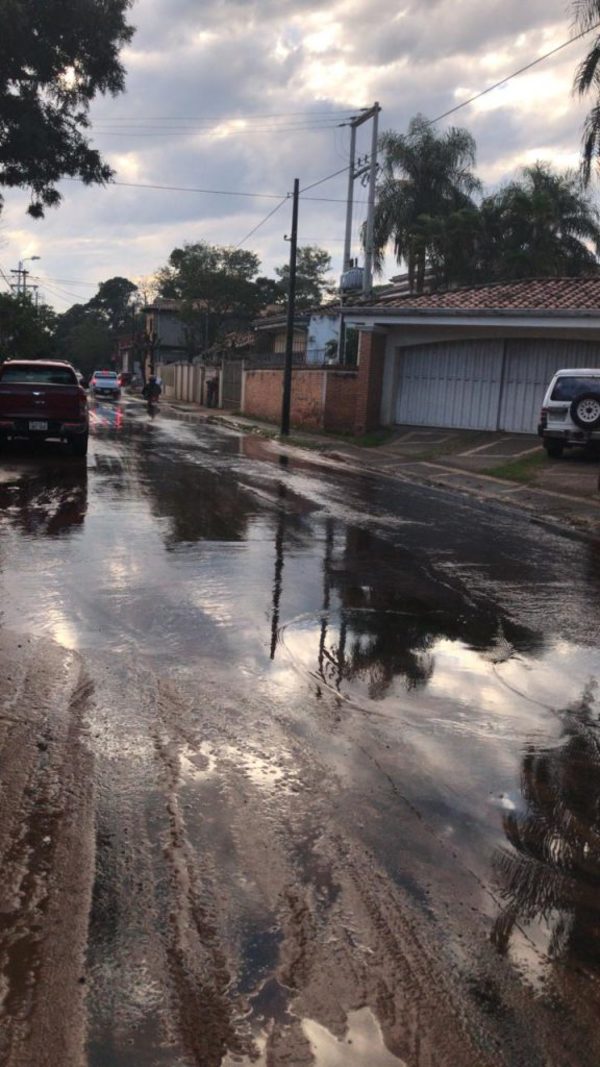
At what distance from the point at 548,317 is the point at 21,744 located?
66.7ft

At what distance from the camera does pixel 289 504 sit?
44.5ft

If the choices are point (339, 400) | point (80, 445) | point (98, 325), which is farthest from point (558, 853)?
point (98, 325)

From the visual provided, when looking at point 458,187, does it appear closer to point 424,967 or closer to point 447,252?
point 447,252

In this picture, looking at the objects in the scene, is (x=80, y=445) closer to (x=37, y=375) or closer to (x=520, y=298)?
(x=37, y=375)

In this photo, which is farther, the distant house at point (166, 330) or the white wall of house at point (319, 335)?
the distant house at point (166, 330)

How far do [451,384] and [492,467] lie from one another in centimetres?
625

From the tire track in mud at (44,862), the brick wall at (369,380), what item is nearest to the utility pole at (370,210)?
the brick wall at (369,380)

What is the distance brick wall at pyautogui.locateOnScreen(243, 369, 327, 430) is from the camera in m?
31.2

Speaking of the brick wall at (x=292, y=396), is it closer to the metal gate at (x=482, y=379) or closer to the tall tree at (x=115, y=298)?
the metal gate at (x=482, y=379)

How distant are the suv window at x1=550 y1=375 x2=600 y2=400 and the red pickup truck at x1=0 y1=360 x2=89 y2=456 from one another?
9.36 metres

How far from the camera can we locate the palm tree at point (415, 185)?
40.7m

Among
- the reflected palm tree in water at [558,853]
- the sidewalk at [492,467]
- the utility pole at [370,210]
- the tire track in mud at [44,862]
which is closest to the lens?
the tire track in mud at [44,862]

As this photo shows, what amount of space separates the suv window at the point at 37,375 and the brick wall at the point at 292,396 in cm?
1348

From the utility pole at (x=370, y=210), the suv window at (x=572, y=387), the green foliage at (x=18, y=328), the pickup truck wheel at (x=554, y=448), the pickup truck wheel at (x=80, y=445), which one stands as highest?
the utility pole at (x=370, y=210)
